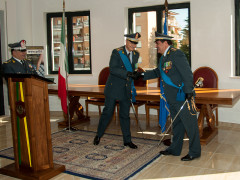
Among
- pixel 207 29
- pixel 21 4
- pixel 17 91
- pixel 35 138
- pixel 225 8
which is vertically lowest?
pixel 35 138

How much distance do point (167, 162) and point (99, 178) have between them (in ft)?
2.86

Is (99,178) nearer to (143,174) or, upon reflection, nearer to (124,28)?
(143,174)

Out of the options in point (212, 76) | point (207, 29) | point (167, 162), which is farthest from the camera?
point (207, 29)

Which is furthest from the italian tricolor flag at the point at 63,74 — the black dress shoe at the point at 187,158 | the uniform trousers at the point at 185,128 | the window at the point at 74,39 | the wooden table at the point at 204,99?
the black dress shoe at the point at 187,158

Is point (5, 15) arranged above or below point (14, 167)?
above

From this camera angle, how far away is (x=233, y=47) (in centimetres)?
528

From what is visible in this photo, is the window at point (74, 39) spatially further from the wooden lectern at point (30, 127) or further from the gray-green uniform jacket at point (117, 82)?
the wooden lectern at point (30, 127)

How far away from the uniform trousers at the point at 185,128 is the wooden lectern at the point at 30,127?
144 centimetres

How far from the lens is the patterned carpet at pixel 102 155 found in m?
3.15

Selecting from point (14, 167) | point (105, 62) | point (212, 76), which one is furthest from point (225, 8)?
point (14, 167)

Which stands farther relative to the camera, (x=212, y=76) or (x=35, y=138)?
(x=212, y=76)

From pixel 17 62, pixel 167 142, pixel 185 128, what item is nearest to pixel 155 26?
pixel 167 142

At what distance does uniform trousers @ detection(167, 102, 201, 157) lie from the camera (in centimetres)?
338

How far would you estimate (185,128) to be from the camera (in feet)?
11.2
